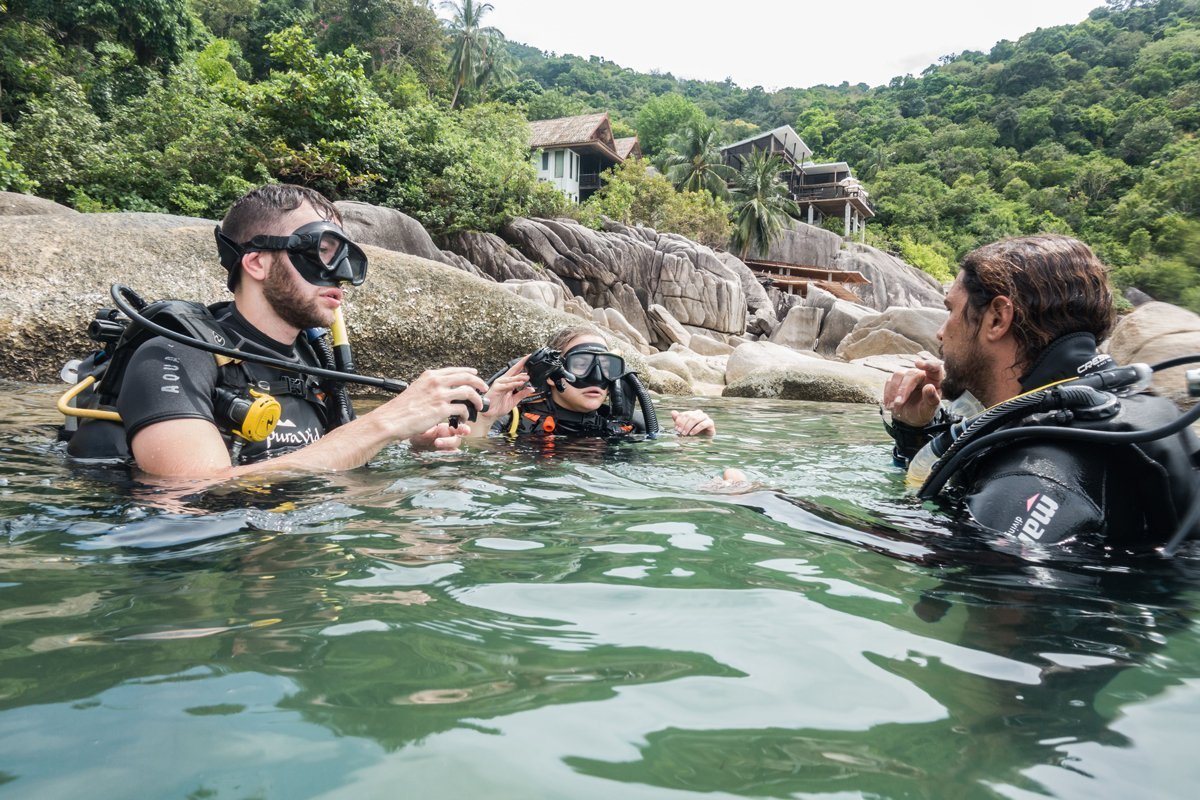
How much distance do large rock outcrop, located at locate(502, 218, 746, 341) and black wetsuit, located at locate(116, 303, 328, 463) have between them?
19.0 metres

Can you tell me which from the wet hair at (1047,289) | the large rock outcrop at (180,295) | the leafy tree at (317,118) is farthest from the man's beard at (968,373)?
the leafy tree at (317,118)

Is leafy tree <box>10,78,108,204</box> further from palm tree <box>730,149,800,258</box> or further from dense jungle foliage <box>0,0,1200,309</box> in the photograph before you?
palm tree <box>730,149,800,258</box>

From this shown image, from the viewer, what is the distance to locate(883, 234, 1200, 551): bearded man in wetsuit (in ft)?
6.72

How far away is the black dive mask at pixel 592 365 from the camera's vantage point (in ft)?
14.5

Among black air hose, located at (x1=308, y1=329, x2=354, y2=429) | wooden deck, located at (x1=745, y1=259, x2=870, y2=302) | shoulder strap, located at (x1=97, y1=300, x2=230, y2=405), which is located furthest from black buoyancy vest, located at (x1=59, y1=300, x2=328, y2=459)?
wooden deck, located at (x1=745, y1=259, x2=870, y2=302)

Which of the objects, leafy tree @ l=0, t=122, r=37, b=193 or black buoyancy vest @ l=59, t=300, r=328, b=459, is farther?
leafy tree @ l=0, t=122, r=37, b=193

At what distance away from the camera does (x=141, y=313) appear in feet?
8.87

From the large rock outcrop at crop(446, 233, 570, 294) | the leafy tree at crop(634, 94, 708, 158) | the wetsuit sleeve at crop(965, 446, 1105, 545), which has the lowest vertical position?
the wetsuit sleeve at crop(965, 446, 1105, 545)

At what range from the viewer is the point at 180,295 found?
720 centimetres

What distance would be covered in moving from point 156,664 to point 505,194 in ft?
69.1

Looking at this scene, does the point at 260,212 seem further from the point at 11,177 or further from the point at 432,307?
the point at 11,177

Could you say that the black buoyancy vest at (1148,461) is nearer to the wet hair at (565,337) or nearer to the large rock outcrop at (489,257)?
the wet hair at (565,337)

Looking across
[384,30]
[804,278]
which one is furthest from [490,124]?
[804,278]

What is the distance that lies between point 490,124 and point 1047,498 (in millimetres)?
26771
